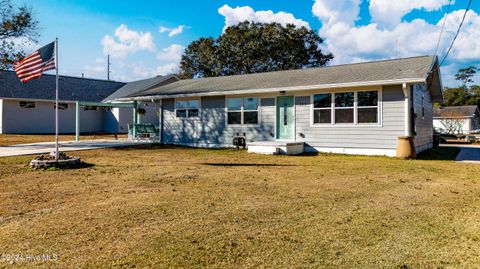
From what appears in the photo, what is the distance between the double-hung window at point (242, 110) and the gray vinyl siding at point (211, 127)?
9.8 inches

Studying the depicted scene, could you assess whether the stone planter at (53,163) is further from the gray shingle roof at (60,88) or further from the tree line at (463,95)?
the tree line at (463,95)

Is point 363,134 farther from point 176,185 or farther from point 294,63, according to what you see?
point 294,63

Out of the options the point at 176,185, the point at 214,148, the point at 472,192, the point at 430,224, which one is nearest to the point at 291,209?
the point at 430,224

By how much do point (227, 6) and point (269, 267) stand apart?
21.5m

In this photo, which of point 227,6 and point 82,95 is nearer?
point 227,6

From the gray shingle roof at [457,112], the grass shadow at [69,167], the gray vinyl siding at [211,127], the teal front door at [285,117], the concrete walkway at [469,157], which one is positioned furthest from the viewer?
the gray shingle roof at [457,112]

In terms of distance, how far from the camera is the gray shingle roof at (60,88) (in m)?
25.5

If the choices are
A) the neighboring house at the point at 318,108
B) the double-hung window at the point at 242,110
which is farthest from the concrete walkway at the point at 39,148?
the double-hung window at the point at 242,110

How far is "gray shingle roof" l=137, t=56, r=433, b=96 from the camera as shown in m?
11.9

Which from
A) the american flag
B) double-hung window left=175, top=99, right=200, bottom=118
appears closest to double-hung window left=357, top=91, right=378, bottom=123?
double-hung window left=175, top=99, right=200, bottom=118

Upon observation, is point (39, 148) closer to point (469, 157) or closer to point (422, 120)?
point (422, 120)

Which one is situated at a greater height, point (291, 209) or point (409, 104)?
point (409, 104)

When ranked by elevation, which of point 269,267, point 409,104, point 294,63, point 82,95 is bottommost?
point 269,267

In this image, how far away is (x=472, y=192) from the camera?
20.5 feet
